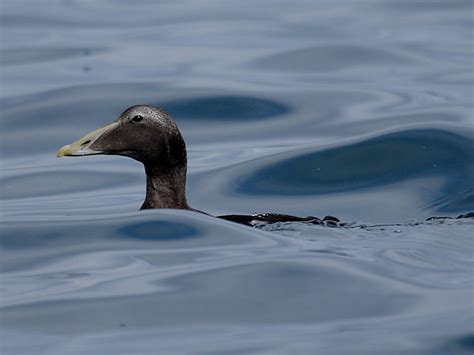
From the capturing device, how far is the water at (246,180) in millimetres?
7891

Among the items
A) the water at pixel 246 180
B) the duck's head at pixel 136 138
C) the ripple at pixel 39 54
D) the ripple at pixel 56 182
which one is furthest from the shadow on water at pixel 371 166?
the ripple at pixel 39 54

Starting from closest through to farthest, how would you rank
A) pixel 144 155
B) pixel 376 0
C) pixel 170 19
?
1. pixel 144 155
2. pixel 170 19
3. pixel 376 0

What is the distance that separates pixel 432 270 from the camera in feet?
28.8

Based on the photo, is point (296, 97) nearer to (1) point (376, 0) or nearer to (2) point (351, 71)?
(2) point (351, 71)

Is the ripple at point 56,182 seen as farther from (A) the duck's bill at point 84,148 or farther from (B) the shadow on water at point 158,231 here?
(B) the shadow on water at point 158,231

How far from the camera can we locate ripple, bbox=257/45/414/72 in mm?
17828

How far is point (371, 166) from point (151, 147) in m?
3.02

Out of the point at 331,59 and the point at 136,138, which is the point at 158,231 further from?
the point at 331,59

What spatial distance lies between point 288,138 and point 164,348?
24.3 ft

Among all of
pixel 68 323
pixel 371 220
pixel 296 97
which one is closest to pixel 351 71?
pixel 296 97

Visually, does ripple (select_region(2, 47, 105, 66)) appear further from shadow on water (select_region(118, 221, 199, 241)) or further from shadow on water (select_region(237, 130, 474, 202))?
shadow on water (select_region(118, 221, 199, 241))

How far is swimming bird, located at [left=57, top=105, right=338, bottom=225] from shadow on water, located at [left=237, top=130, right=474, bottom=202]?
6.95 feet

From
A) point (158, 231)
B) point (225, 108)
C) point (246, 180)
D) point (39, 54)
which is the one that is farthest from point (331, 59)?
point (158, 231)

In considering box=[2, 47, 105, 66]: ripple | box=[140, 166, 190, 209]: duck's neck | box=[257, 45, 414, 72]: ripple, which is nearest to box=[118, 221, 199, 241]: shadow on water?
box=[140, 166, 190, 209]: duck's neck
